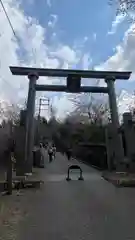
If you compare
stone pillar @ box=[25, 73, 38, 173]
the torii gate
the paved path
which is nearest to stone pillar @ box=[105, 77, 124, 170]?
the torii gate

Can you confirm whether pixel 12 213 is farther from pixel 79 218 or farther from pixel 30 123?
pixel 30 123

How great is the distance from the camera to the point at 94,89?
26750mm

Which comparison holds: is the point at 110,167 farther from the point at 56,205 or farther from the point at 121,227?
the point at 121,227

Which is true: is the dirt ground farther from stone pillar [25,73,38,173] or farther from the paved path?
stone pillar [25,73,38,173]

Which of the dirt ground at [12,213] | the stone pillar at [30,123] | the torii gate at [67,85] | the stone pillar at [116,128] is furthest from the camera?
the torii gate at [67,85]

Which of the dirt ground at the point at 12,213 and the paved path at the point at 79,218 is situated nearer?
the paved path at the point at 79,218

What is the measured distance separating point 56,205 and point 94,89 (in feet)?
57.0

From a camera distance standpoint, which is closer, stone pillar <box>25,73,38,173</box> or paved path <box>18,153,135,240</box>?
paved path <box>18,153,135,240</box>

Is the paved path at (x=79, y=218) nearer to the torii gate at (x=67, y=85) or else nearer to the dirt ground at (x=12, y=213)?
the dirt ground at (x=12, y=213)

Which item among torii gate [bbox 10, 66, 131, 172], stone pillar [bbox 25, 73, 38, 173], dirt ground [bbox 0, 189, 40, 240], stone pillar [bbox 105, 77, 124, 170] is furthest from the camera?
torii gate [bbox 10, 66, 131, 172]

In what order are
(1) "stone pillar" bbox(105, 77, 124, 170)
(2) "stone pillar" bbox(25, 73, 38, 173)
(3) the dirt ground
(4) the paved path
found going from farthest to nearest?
1. (1) "stone pillar" bbox(105, 77, 124, 170)
2. (2) "stone pillar" bbox(25, 73, 38, 173)
3. (3) the dirt ground
4. (4) the paved path

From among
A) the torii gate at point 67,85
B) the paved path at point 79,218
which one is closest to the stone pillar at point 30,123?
the torii gate at point 67,85

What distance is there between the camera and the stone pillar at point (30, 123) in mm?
23861

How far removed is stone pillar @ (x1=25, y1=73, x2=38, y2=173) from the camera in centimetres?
2386
